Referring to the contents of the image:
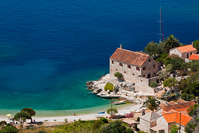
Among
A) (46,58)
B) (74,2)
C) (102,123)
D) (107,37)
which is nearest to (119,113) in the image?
(102,123)

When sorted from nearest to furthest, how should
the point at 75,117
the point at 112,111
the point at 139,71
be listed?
the point at 112,111, the point at 75,117, the point at 139,71

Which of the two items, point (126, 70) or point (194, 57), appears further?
point (194, 57)

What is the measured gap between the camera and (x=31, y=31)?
130 m

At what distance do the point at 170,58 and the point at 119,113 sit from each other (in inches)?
786

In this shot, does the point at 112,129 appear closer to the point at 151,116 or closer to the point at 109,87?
the point at 151,116

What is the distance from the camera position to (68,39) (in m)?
122

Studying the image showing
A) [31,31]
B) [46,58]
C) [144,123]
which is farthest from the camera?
[31,31]

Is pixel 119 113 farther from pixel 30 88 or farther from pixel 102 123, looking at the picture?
pixel 30 88

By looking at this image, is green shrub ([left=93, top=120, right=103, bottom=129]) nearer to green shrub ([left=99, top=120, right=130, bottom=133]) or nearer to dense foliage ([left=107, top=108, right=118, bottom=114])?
green shrub ([left=99, top=120, right=130, bottom=133])

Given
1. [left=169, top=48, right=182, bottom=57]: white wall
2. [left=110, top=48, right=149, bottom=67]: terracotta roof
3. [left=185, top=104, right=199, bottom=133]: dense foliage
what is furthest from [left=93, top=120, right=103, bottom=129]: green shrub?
[left=169, top=48, right=182, bottom=57]: white wall

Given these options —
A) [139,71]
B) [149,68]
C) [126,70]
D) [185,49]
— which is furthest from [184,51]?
[126,70]

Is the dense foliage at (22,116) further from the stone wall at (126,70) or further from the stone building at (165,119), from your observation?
the stone wall at (126,70)

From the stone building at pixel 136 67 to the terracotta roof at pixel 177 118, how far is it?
1930 centimetres

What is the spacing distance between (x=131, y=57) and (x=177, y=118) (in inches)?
1026
